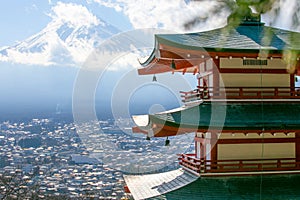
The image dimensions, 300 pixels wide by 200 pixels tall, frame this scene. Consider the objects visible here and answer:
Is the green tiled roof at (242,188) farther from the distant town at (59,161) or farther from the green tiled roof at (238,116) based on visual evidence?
the distant town at (59,161)

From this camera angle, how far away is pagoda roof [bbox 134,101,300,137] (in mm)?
9908

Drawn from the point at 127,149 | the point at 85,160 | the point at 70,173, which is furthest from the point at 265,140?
the point at 85,160

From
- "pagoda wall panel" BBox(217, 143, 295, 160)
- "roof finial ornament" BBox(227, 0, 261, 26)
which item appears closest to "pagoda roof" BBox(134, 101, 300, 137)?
"pagoda wall panel" BBox(217, 143, 295, 160)

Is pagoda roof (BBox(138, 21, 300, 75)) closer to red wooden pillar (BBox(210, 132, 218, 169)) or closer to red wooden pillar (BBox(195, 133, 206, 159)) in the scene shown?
red wooden pillar (BBox(210, 132, 218, 169))

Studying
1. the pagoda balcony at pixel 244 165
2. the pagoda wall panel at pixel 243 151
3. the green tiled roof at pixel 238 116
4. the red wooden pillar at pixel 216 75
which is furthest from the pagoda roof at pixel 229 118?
the pagoda balcony at pixel 244 165

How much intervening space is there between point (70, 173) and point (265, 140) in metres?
33.0

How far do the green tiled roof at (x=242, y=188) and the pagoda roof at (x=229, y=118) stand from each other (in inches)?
51.4

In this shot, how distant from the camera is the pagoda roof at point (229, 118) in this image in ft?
32.5

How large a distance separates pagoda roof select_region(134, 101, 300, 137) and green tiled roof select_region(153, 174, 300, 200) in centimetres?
131

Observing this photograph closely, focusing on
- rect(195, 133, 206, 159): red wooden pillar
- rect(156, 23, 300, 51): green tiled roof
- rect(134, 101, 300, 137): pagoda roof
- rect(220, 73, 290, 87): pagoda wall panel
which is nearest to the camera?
rect(156, 23, 300, 51): green tiled roof

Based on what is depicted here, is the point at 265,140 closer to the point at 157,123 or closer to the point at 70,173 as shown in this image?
the point at 157,123

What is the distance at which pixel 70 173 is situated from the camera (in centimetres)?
4166

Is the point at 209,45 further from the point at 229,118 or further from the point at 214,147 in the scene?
the point at 214,147

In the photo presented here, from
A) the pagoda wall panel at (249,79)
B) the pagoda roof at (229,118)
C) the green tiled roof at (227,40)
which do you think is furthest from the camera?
the pagoda wall panel at (249,79)
